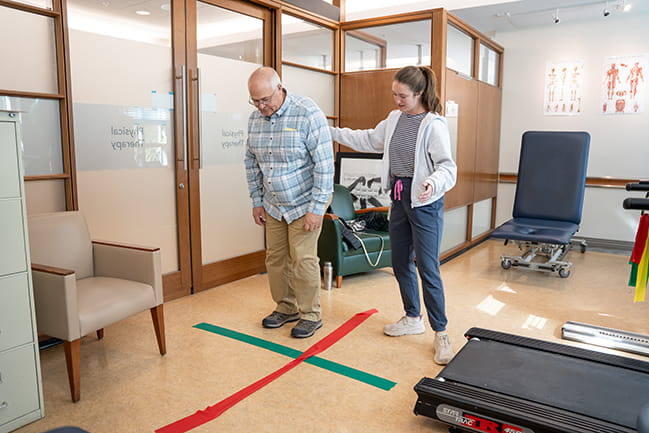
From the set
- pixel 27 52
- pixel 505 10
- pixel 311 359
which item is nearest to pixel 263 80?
pixel 27 52

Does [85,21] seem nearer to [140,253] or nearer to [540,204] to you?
[140,253]

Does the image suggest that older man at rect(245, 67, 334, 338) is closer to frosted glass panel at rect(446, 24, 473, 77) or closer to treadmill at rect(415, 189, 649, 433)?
treadmill at rect(415, 189, 649, 433)

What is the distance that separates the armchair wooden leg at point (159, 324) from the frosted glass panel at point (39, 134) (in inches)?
40.0

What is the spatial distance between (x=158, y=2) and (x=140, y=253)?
183 cm

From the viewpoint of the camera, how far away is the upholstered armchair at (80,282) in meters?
2.29

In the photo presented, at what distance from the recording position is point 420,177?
266 centimetres

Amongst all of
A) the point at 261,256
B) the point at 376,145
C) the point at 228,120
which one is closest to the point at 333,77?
the point at 228,120

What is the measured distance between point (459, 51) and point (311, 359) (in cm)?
350

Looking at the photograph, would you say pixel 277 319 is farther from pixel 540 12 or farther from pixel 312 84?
pixel 540 12

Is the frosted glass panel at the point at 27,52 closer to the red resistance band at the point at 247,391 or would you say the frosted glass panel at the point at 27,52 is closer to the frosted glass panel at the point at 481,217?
the red resistance band at the point at 247,391

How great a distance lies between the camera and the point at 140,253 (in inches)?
107

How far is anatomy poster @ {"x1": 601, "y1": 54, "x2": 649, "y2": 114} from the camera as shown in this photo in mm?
5516

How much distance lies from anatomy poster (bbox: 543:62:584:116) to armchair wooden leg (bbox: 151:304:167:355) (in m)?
5.15

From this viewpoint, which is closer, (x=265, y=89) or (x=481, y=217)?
(x=265, y=89)
